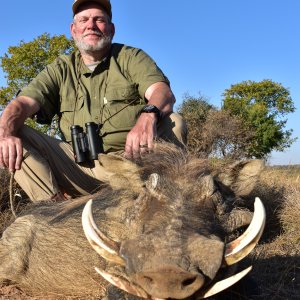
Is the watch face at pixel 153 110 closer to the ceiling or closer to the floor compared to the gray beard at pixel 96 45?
closer to the floor

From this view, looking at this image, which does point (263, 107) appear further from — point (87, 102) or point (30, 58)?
point (87, 102)

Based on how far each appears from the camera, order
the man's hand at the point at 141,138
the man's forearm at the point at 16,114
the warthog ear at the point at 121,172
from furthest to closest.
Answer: the man's forearm at the point at 16,114, the man's hand at the point at 141,138, the warthog ear at the point at 121,172

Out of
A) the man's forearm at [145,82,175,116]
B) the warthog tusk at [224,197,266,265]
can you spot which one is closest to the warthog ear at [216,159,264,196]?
the warthog tusk at [224,197,266,265]

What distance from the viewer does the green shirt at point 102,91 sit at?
4.84 metres

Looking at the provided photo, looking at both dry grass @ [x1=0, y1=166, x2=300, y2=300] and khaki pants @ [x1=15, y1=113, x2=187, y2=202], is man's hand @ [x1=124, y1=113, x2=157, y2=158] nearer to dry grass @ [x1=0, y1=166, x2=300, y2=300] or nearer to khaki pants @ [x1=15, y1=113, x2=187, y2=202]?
khaki pants @ [x1=15, y1=113, x2=187, y2=202]

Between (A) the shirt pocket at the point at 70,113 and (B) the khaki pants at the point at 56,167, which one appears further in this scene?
(A) the shirt pocket at the point at 70,113

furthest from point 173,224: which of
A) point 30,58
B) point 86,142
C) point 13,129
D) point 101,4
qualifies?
point 30,58

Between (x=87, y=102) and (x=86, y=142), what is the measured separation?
482 millimetres

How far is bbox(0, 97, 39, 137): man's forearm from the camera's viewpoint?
4262 mm

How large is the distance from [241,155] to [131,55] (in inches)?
68.8

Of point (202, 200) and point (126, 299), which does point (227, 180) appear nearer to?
point (202, 200)

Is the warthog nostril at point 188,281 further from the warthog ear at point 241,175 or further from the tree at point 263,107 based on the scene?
the tree at point 263,107

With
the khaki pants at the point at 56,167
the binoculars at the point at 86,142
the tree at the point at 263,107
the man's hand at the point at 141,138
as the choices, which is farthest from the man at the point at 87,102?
the tree at the point at 263,107

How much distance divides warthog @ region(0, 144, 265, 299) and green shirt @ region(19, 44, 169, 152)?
42.7 inches
